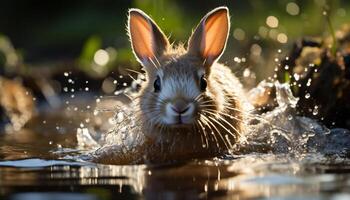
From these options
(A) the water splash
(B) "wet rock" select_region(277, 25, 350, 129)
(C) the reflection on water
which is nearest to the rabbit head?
(A) the water splash

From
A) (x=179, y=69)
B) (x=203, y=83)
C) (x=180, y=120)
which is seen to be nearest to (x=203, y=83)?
(x=203, y=83)

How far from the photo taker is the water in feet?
14.9

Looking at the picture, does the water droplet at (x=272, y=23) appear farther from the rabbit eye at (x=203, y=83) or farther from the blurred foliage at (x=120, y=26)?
the rabbit eye at (x=203, y=83)

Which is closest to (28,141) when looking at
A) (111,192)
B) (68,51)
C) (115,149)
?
(115,149)

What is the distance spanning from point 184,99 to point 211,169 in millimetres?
906

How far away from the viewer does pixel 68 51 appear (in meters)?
16.4

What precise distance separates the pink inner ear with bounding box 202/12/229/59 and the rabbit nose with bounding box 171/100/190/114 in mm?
1026

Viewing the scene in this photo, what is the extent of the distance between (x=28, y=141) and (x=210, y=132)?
198 centimetres

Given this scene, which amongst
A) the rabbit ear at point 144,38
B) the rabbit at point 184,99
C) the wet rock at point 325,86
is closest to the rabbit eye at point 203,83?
the rabbit at point 184,99

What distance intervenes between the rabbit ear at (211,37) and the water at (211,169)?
0.62m

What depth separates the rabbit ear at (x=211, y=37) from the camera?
273 inches

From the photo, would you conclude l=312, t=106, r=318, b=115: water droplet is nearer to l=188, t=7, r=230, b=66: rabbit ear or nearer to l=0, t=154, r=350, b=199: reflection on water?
l=188, t=7, r=230, b=66: rabbit ear

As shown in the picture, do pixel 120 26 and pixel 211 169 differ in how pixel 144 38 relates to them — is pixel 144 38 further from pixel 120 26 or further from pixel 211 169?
pixel 120 26

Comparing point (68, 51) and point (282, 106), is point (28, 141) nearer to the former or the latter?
point (282, 106)
